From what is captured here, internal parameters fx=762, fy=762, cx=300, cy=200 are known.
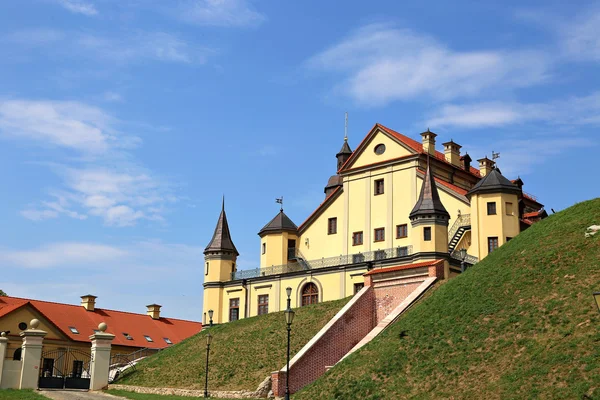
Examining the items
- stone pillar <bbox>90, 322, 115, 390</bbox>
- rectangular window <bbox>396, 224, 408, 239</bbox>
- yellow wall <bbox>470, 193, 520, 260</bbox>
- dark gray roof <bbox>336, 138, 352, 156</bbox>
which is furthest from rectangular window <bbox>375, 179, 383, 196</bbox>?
dark gray roof <bbox>336, 138, 352, 156</bbox>

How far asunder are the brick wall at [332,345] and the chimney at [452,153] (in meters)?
18.6

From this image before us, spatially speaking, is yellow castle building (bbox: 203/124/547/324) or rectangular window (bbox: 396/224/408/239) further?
rectangular window (bbox: 396/224/408/239)

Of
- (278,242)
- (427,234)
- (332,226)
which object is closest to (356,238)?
(332,226)

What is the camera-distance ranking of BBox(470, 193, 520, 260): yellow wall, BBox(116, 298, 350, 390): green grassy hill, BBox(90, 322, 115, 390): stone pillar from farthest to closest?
BBox(470, 193, 520, 260): yellow wall < BBox(90, 322, 115, 390): stone pillar < BBox(116, 298, 350, 390): green grassy hill

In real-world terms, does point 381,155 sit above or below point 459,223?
above

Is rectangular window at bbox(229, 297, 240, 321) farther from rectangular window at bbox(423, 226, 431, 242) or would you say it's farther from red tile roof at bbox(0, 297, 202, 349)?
rectangular window at bbox(423, 226, 431, 242)

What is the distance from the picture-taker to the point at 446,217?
143 ft

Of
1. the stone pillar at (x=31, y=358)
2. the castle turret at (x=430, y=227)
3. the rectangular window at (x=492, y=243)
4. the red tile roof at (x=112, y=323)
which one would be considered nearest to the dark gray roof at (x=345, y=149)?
the red tile roof at (x=112, y=323)

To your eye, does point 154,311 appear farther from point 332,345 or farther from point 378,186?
point 332,345

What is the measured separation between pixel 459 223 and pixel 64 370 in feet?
93.6

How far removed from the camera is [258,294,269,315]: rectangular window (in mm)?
51281

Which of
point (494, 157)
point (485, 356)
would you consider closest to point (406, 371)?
point (485, 356)

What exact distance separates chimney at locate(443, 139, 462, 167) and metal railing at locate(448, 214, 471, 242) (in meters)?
6.90

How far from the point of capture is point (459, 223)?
47531 mm
